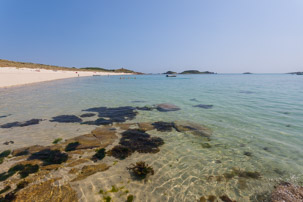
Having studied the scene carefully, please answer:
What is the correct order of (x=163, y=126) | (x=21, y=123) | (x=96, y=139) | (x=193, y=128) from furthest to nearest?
(x=21, y=123) → (x=163, y=126) → (x=193, y=128) → (x=96, y=139)

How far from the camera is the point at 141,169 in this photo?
529 centimetres

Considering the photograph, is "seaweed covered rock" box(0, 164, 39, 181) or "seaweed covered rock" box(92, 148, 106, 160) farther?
"seaweed covered rock" box(92, 148, 106, 160)

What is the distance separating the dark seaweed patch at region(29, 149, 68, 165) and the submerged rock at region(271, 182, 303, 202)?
7563 millimetres

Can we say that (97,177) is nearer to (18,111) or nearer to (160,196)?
(160,196)

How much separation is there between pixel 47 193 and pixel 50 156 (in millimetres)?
2280

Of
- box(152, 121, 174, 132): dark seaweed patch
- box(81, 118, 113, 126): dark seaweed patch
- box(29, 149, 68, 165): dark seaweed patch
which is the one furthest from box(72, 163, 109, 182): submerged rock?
box(81, 118, 113, 126): dark seaweed patch

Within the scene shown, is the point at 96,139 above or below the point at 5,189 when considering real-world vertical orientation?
below

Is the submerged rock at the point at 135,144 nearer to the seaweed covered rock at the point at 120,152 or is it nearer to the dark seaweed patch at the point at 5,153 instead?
the seaweed covered rock at the point at 120,152

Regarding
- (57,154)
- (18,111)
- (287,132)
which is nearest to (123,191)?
(57,154)

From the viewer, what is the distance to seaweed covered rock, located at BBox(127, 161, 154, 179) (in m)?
5.07

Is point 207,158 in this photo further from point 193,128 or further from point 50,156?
point 50,156

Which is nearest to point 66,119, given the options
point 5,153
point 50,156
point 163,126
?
point 5,153

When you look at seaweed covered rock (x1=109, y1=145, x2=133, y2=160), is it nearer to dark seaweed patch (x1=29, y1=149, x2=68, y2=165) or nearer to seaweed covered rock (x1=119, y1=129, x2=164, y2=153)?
seaweed covered rock (x1=119, y1=129, x2=164, y2=153)

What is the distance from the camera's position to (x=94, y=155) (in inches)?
246
